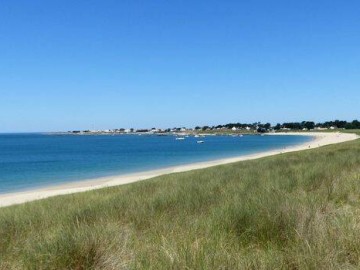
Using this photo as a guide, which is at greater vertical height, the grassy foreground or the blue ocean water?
the grassy foreground

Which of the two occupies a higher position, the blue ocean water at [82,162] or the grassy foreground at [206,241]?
the grassy foreground at [206,241]

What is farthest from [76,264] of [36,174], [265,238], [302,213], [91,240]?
[36,174]

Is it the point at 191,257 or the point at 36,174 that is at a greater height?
the point at 191,257

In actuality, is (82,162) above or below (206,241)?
below

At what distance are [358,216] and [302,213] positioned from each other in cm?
99

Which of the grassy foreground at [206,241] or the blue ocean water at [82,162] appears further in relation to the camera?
the blue ocean water at [82,162]

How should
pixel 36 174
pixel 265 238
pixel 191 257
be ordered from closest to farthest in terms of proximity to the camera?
1. pixel 191 257
2. pixel 265 238
3. pixel 36 174

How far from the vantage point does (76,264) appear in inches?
185

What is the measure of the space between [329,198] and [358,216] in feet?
7.99

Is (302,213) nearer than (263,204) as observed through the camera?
Yes

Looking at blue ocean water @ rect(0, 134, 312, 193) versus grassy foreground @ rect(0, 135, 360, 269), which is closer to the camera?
grassy foreground @ rect(0, 135, 360, 269)

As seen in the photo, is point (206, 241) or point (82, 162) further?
point (82, 162)

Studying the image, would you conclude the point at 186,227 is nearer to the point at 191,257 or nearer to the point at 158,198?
the point at 191,257

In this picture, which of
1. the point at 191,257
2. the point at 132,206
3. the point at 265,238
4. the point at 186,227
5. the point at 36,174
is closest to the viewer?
the point at 191,257
